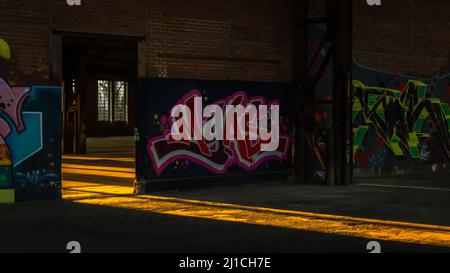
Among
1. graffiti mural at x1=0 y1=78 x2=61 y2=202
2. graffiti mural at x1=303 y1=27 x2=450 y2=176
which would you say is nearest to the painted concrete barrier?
graffiti mural at x1=303 y1=27 x2=450 y2=176

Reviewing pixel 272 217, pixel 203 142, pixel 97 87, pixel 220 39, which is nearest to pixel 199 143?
pixel 203 142

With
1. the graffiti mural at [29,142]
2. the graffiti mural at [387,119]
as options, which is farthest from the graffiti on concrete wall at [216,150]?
the graffiti mural at [29,142]

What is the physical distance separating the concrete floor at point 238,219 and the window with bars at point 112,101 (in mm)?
32631

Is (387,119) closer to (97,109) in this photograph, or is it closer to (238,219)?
(238,219)

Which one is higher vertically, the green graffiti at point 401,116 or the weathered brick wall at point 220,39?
the weathered brick wall at point 220,39

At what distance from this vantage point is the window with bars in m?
47.3

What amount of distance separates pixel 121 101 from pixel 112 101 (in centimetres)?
83

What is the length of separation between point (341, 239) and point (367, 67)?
9.49 meters

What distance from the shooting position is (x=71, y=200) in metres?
12.4

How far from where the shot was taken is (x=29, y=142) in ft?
39.5

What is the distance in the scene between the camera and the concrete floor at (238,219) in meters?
8.04

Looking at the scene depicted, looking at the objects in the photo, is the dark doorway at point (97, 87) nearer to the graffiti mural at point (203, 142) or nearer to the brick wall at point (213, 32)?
the brick wall at point (213, 32)
